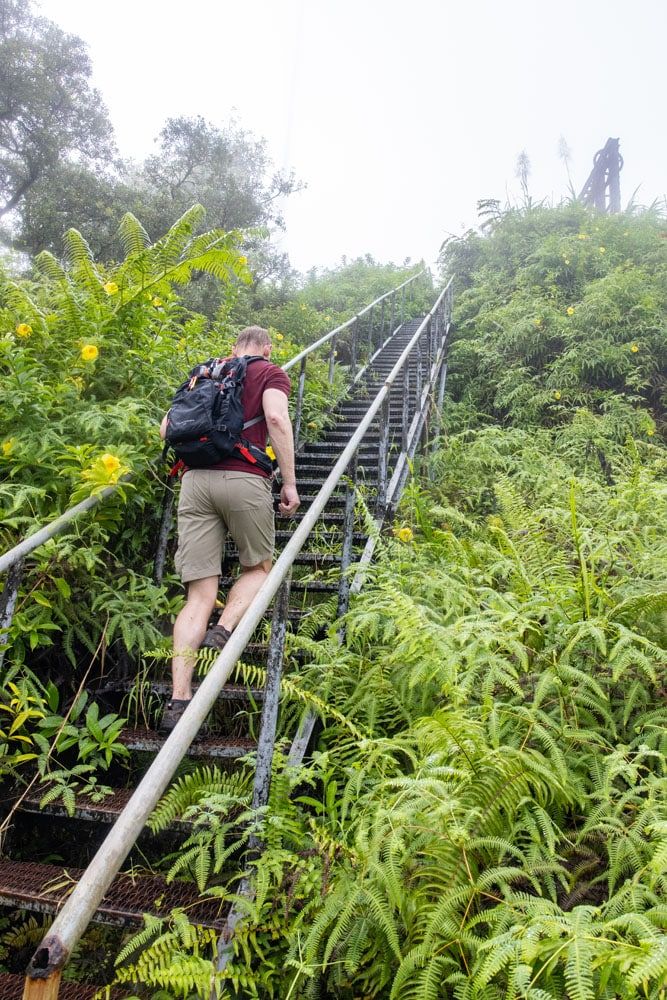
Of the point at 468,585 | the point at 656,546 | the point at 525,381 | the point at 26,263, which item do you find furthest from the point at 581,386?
the point at 26,263

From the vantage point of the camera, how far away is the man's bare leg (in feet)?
8.28

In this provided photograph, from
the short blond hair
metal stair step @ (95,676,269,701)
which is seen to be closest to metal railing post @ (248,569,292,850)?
metal stair step @ (95,676,269,701)

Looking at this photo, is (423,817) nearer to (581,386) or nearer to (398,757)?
(398,757)

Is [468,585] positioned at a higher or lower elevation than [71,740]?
higher

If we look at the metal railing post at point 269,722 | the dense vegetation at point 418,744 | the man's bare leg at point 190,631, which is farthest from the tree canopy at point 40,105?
the metal railing post at point 269,722

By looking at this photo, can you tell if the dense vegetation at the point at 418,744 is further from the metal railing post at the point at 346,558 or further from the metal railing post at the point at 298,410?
the metal railing post at the point at 298,410

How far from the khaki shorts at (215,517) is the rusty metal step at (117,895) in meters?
1.16

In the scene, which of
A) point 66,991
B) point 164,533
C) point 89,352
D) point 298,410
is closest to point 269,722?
point 66,991

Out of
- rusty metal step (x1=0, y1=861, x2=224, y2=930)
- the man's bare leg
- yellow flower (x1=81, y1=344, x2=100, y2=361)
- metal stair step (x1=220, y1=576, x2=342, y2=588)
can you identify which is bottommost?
rusty metal step (x1=0, y1=861, x2=224, y2=930)

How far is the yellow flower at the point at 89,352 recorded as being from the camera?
3213 mm

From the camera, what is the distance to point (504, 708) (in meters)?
2.26

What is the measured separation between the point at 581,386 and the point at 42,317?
21.2 feet

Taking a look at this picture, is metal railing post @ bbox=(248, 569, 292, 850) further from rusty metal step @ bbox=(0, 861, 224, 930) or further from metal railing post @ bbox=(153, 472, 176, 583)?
metal railing post @ bbox=(153, 472, 176, 583)

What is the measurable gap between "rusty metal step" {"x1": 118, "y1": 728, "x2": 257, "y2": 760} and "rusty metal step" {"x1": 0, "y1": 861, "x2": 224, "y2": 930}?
1.47ft
